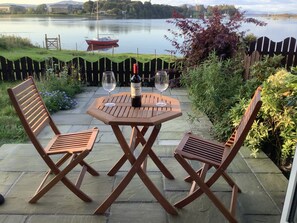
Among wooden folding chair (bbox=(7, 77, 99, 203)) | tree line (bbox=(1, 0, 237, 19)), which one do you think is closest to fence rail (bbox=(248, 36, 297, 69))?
tree line (bbox=(1, 0, 237, 19))

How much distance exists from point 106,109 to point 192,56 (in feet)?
13.4

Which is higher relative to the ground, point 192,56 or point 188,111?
point 192,56

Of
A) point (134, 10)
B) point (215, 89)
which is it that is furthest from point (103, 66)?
point (134, 10)

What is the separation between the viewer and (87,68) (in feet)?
20.9

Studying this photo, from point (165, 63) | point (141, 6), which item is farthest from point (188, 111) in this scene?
point (141, 6)

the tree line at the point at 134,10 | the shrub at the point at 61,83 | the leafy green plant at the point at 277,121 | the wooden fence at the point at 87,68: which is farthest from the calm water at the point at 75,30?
the leafy green plant at the point at 277,121

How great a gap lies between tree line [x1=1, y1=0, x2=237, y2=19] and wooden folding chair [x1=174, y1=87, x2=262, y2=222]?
4307 millimetres

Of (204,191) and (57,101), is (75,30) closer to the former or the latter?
(57,101)

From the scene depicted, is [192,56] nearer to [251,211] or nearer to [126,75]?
[126,75]

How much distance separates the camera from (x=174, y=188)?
2381 mm

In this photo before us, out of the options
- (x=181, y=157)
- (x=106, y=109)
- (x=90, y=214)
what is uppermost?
(x=106, y=109)

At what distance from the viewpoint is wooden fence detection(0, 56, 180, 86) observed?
20.7 feet

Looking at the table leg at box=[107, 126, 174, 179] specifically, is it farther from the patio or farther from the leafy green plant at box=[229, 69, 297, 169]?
the leafy green plant at box=[229, 69, 297, 169]

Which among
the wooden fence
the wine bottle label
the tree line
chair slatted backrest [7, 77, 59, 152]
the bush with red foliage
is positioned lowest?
the wooden fence
